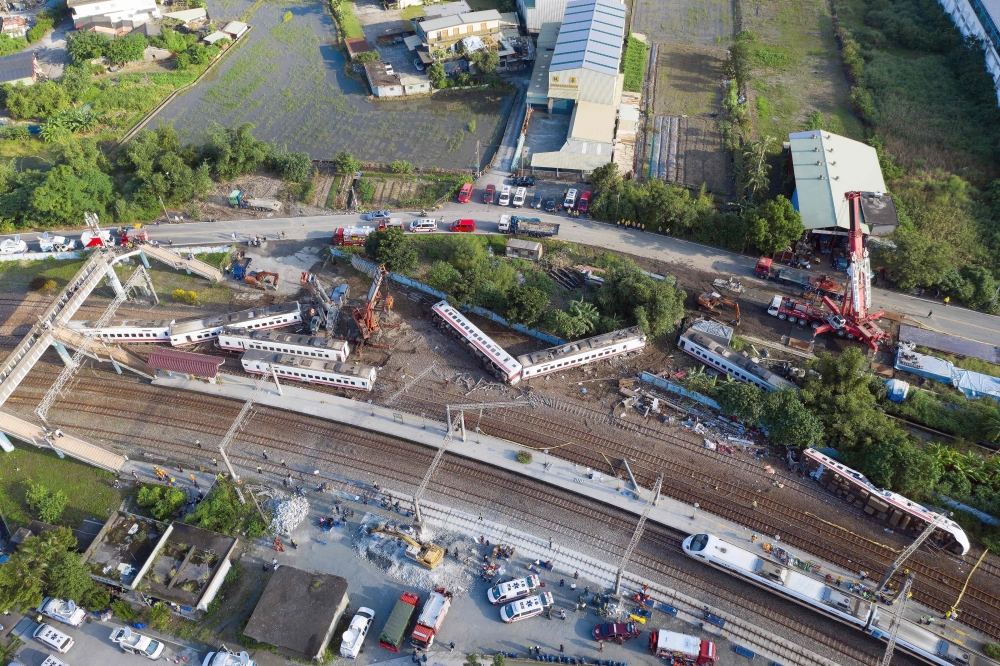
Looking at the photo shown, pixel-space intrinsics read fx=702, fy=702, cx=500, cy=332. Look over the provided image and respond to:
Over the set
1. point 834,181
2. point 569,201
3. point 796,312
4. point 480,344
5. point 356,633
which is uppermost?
point 834,181

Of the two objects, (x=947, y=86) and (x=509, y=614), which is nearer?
(x=509, y=614)

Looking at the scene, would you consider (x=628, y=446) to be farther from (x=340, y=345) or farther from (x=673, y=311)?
(x=340, y=345)

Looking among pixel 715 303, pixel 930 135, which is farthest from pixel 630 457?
pixel 930 135

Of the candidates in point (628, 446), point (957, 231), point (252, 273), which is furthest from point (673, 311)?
point (252, 273)

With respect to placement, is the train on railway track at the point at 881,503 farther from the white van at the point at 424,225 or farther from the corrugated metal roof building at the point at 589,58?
the corrugated metal roof building at the point at 589,58

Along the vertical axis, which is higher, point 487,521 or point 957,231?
point 957,231

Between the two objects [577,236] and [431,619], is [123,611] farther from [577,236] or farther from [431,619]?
[577,236]

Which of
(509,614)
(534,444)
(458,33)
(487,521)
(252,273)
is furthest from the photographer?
(458,33)
